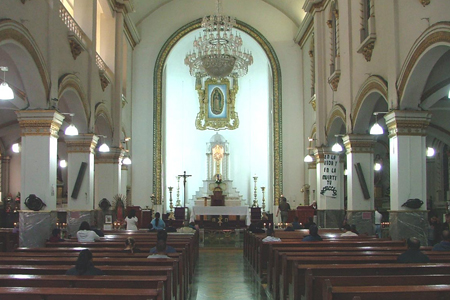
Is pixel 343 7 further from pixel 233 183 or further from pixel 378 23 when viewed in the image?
pixel 233 183

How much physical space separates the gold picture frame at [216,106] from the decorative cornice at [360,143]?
39.5ft

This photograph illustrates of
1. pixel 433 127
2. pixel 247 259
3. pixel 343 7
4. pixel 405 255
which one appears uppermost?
pixel 343 7

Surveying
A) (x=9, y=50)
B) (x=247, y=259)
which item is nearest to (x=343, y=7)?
(x=247, y=259)

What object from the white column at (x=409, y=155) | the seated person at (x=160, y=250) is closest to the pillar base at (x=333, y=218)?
the white column at (x=409, y=155)

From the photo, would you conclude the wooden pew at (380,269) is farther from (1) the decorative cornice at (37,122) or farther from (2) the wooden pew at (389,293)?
(1) the decorative cornice at (37,122)

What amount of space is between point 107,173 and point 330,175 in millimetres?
8001

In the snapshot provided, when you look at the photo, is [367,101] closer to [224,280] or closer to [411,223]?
[411,223]

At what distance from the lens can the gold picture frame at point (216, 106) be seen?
27.5 meters

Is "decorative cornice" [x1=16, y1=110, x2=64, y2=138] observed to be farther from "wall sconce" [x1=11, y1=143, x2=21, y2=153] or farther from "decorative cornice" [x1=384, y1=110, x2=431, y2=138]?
"wall sconce" [x1=11, y1=143, x2=21, y2=153]

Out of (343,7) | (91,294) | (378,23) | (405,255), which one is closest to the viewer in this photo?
(91,294)

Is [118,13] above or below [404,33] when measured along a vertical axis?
above

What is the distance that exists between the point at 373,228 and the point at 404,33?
621 cm

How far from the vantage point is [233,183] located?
27.6 metres

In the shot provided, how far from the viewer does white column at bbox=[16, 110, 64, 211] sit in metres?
12.2
